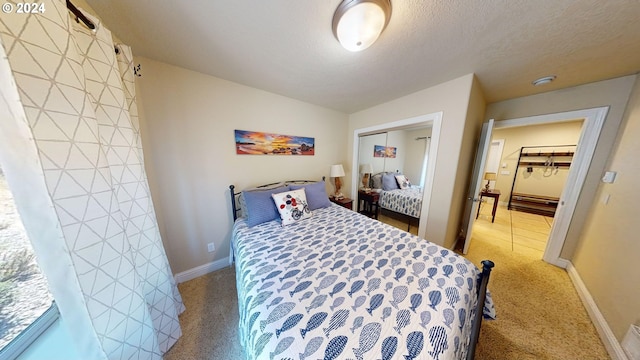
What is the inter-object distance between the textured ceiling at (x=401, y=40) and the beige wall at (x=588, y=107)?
0.15 meters

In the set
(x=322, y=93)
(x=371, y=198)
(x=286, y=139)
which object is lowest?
(x=371, y=198)

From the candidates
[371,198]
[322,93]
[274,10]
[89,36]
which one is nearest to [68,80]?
[89,36]

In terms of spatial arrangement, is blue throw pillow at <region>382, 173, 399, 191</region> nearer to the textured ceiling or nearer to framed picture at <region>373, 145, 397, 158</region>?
framed picture at <region>373, 145, 397, 158</region>

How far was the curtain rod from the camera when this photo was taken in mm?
812

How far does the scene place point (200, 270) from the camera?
6.59 ft

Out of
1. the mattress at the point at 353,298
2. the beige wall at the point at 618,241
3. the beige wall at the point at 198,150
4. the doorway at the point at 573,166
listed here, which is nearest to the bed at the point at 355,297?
the mattress at the point at 353,298

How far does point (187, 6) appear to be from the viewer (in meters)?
1.01

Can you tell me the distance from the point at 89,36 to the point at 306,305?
192 centimetres

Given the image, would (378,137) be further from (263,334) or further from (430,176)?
(263,334)

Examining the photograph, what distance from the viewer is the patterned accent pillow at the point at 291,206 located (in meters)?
1.85

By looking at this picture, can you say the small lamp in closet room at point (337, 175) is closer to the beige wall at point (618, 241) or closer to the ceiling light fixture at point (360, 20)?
the ceiling light fixture at point (360, 20)

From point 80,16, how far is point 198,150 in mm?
1126

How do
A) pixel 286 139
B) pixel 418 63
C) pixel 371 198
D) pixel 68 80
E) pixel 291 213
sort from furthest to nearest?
pixel 371 198 → pixel 286 139 → pixel 291 213 → pixel 418 63 → pixel 68 80

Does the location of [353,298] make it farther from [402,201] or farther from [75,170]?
[402,201]
